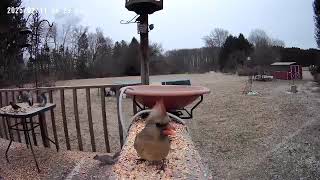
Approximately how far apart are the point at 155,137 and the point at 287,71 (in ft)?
72.7

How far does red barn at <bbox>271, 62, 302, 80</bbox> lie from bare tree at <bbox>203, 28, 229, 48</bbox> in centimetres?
1253

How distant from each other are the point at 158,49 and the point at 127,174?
60.4ft

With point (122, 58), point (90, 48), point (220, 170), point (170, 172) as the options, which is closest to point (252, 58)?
point (90, 48)

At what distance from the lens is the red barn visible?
21.6 metres

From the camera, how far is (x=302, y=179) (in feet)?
14.0

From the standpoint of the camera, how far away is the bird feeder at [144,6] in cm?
416

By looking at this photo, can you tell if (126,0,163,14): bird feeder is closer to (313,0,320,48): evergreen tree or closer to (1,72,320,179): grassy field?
(1,72,320,179): grassy field

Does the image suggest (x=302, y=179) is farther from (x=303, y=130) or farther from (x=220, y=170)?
(x=303, y=130)

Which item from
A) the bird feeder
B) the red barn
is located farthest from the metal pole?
the red barn

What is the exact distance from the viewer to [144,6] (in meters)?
4.35

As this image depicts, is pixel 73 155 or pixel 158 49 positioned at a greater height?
pixel 158 49

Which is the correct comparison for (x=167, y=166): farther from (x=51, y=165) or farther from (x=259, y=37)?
(x=259, y=37)

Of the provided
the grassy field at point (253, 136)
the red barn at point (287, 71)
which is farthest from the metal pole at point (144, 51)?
the red barn at point (287, 71)

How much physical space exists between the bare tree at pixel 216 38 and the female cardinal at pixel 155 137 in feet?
113
